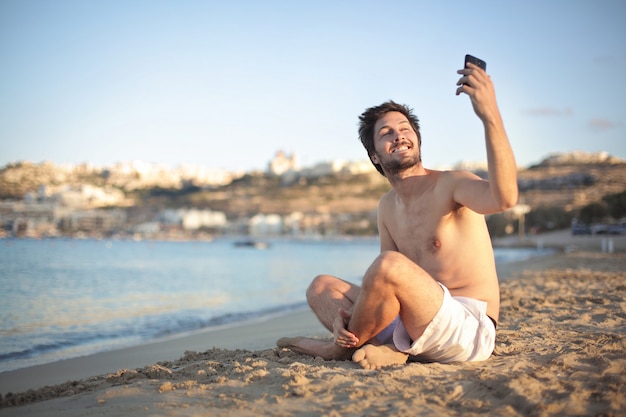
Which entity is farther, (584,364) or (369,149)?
(369,149)

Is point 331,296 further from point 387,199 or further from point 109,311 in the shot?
point 109,311

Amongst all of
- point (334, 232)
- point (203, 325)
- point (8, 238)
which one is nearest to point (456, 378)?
point (203, 325)

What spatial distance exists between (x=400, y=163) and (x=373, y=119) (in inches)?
12.3

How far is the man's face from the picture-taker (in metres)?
2.78

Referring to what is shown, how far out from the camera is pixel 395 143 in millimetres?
2779

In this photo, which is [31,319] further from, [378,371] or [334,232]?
[334,232]

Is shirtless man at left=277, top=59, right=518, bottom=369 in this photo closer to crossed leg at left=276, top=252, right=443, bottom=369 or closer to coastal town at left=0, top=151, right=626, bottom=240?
crossed leg at left=276, top=252, right=443, bottom=369

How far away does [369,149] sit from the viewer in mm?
3002

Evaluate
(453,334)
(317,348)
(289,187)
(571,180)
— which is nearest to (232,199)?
(289,187)

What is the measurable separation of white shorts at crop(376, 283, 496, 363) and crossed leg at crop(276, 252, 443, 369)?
0.05 metres

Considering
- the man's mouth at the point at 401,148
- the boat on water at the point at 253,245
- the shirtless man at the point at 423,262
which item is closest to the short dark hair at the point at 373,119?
the shirtless man at the point at 423,262

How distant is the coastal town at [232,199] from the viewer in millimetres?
68812

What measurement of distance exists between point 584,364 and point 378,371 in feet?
3.42

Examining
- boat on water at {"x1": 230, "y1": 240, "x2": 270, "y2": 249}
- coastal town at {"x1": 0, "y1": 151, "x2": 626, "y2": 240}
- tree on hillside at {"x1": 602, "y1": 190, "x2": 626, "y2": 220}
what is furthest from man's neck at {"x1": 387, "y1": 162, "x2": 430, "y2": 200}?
boat on water at {"x1": 230, "y1": 240, "x2": 270, "y2": 249}
